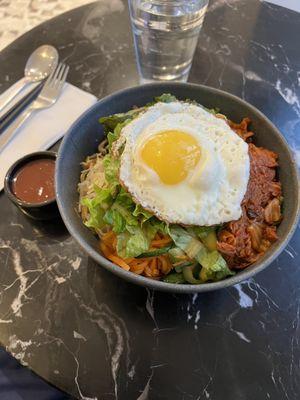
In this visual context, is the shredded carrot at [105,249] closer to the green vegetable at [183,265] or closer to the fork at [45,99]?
the green vegetable at [183,265]

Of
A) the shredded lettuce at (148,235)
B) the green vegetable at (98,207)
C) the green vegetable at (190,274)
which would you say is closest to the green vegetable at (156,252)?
the shredded lettuce at (148,235)

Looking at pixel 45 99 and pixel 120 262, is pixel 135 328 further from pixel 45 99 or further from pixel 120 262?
pixel 45 99

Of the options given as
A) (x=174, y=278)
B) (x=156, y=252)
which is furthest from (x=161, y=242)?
(x=174, y=278)

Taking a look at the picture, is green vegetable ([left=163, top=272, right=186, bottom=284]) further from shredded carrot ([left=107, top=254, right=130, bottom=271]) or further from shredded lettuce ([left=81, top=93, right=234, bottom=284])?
shredded carrot ([left=107, top=254, right=130, bottom=271])

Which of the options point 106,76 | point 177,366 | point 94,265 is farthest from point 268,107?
point 177,366

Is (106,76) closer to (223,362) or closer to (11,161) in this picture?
(11,161)
